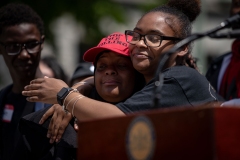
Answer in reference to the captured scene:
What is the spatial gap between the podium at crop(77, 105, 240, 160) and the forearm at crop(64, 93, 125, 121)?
498mm

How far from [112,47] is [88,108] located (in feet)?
1.91

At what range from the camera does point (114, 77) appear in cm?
384

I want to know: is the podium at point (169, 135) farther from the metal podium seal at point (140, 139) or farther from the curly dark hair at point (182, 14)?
the curly dark hair at point (182, 14)

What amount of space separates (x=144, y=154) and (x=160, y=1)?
26.7ft

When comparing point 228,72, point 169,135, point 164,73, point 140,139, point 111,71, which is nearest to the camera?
point 169,135

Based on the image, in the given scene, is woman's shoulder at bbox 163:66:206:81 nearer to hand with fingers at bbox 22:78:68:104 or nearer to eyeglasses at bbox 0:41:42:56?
hand with fingers at bbox 22:78:68:104

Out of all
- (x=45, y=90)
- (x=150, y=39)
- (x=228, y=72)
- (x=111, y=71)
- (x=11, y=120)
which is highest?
(x=150, y=39)

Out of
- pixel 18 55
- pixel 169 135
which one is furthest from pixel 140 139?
pixel 18 55

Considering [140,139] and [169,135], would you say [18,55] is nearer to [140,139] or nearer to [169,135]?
[140,139]

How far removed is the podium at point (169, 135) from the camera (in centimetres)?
233

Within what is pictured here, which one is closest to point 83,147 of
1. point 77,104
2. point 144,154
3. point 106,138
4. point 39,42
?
point 106,138

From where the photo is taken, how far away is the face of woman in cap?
12.6 ft

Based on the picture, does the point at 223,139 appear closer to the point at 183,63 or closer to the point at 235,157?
the point at 235,157

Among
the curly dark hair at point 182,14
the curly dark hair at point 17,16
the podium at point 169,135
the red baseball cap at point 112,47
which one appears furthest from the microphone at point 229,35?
the curly dark hair at point 17,16
